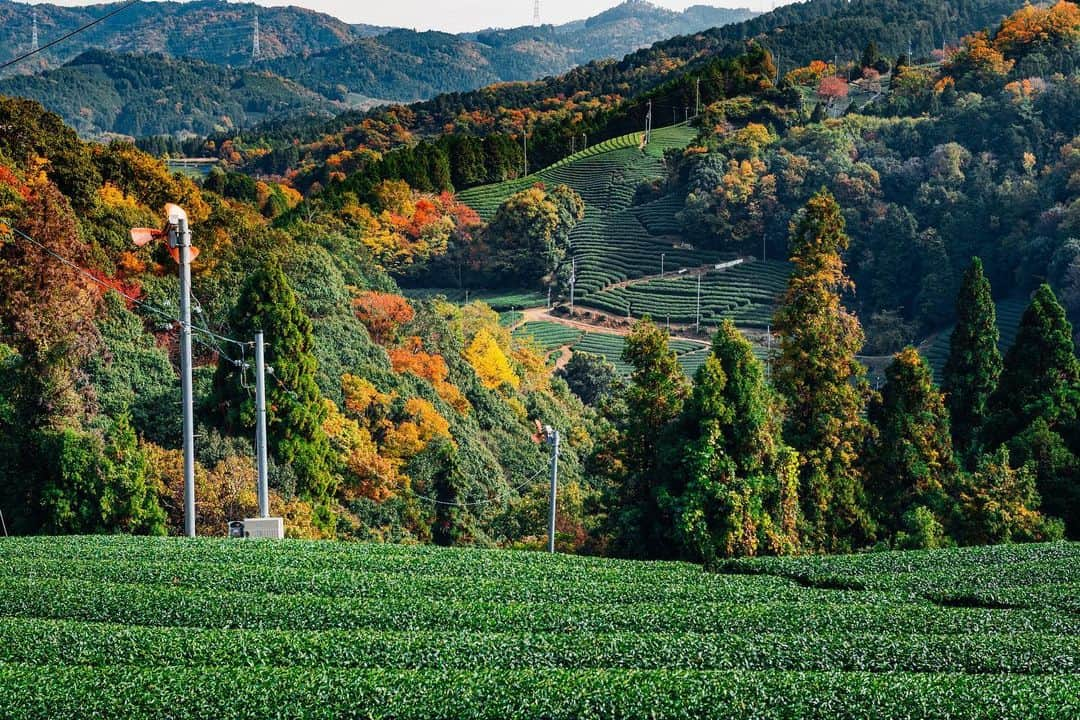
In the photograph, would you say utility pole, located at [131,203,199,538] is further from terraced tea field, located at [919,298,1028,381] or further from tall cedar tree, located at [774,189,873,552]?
terraced tea field, located at [919,298,1028,381]

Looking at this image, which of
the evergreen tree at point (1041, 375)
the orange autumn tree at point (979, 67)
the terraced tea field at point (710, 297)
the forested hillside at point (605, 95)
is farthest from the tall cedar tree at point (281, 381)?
the orange autumn tree at point (979, 67)

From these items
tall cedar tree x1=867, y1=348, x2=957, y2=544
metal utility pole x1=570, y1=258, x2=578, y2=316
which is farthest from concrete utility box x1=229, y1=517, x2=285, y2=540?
metal utility pole x1=570, y1=258, x2=578, y2=316

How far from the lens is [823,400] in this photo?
82.8 feet

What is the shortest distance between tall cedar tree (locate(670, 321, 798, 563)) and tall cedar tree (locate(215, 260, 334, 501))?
8.65 metres

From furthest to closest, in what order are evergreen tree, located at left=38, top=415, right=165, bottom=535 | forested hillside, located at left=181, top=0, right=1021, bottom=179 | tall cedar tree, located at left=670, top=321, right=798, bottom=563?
1. forested hillside, located at left=181, top=0, right=1021, bottom=179
2. tall cedar tree, located at left=670, top=321, right=798, bottom=563
3. evergreen tree, located at left=38, top=415, right=165, bottom=535

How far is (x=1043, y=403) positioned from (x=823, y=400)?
248 inches

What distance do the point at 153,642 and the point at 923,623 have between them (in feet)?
33.7

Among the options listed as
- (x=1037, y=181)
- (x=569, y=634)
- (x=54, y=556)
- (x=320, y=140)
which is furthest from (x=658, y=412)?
(x=320, y=140)

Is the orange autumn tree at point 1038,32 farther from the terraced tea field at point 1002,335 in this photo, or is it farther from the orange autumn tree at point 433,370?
the orange autumn tree at point 433,370

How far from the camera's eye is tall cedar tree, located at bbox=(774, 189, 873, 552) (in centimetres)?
2495

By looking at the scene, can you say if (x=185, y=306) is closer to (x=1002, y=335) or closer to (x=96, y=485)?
(x=96, y=485)

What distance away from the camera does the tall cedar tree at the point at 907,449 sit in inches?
1013

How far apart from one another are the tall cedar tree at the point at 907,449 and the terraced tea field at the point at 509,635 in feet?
18.3

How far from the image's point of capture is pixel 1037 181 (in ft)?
226
